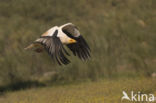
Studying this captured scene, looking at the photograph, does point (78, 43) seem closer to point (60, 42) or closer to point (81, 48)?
point (81, 48)

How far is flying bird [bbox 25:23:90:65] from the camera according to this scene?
848 cm

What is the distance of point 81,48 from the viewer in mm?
10203

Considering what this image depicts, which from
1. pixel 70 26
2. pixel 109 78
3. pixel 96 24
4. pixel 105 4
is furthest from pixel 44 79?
pixel 105 4

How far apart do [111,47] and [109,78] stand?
1.66m

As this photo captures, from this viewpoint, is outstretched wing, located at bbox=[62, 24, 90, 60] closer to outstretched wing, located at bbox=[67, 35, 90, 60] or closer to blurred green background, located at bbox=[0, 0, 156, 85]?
outstretched wing, located at bbox=[67, 35, 90, 60]

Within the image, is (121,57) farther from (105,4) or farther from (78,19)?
(105,4)

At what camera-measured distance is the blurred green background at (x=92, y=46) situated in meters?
14.9

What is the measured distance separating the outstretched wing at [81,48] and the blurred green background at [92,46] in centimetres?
463

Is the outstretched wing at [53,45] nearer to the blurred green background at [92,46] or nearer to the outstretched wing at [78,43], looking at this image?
the outstretched wing at [78,43]

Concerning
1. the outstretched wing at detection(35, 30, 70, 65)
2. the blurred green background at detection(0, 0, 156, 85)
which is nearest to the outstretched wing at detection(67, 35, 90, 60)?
the outstretched wing at detection(35, 30, 70, 65)

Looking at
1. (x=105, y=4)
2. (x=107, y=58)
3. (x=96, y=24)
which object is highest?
(x=105, y=4)

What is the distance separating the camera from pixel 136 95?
9477 millimetres

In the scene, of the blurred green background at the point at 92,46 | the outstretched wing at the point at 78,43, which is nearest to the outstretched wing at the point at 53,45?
the outstretched wing at the point at 78,43

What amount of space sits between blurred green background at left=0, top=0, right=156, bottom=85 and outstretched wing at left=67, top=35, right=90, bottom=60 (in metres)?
4.63
